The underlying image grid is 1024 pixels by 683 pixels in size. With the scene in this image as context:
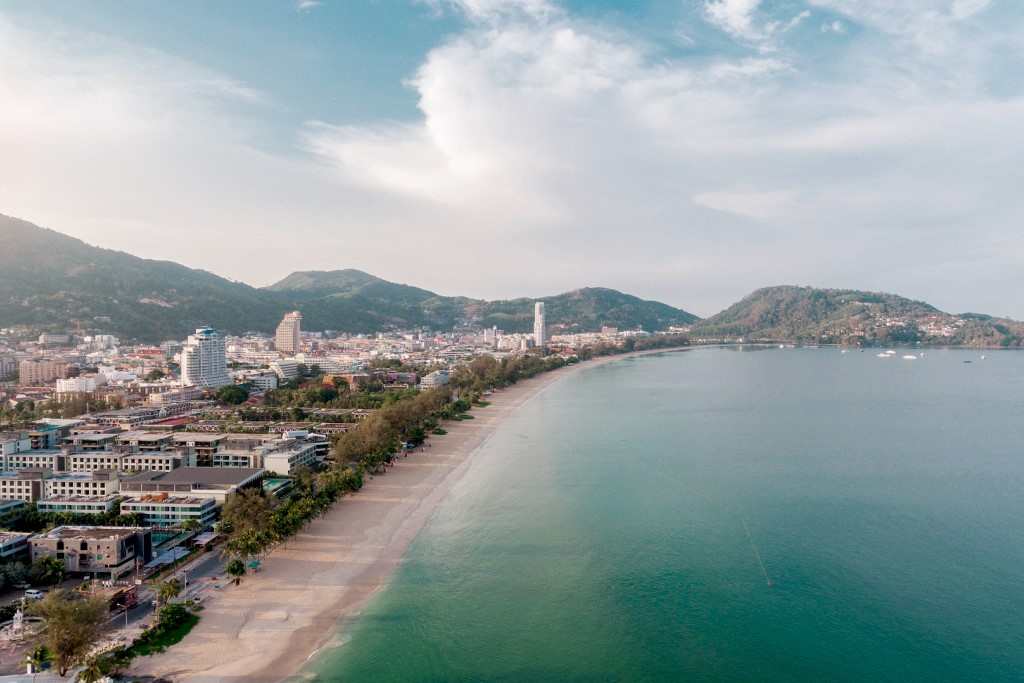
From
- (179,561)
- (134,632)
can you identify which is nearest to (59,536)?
(179,561)

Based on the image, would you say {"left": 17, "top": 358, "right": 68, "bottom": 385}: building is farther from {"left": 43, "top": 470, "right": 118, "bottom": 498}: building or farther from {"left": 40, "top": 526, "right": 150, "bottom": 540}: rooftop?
{"left": 40, "top": 526, "right": 150, "bottom": 540}: rooftop

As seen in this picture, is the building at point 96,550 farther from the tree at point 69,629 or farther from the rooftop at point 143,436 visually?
the rooftop at point 143,436

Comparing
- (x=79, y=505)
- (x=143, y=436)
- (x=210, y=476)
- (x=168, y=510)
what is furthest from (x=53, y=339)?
(x=168, y=510)

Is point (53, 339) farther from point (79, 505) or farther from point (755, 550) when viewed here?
point (755, 550)

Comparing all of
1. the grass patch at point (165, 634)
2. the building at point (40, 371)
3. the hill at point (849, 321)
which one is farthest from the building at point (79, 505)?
the hill at point (849, 321)

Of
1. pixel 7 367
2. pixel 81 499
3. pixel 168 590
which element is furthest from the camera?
pixel 7 367

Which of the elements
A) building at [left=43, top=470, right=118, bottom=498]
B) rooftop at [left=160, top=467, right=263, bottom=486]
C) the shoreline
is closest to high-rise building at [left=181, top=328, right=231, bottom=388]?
building at [left=43, top=470, right=118, bottom=498]
